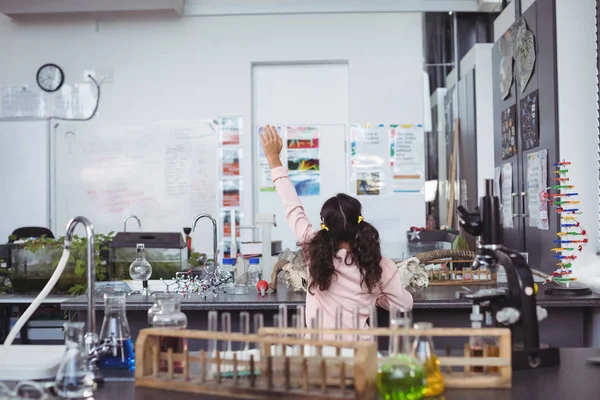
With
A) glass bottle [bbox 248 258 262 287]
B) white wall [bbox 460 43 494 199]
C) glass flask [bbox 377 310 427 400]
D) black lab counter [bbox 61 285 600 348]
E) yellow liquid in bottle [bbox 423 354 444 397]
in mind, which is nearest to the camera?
glass flask [bbox 377 310 427 400]

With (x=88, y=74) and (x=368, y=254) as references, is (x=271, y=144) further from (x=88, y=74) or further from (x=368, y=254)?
(x=88, y=74)

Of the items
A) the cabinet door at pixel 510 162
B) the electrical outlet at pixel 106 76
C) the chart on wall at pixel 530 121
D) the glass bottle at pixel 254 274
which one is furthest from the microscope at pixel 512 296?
the electrical outlet at pixel 106 76

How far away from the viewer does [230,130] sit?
706 centimetres

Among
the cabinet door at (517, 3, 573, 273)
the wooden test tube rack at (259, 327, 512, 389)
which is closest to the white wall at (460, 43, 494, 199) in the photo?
the cabinet door at (517, 3, 573, 273)

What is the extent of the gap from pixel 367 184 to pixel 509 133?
2045 millimetres

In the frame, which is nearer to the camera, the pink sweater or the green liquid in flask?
the green liquid in flask

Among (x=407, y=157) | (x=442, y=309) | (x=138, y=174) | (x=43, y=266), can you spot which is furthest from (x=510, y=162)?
(x=138, y=174)

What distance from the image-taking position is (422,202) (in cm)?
707

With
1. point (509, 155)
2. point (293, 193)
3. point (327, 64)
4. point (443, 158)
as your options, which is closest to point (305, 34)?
point (327, 64)

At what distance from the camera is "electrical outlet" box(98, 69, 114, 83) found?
281 inches

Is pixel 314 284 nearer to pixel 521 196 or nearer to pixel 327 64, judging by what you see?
pixel 521 196

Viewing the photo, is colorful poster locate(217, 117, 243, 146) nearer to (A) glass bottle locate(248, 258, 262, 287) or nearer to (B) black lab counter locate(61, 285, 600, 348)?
(A) glass bottle locate(248, 258, 262, 287)

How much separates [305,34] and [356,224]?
453cm

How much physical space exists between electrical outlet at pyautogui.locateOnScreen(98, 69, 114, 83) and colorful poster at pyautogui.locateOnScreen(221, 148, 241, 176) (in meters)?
1.23
